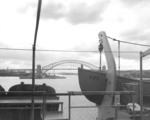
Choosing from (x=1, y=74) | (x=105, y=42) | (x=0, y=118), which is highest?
(x=105, y=42)

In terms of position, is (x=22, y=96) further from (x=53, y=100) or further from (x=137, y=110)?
(x=137, y=110)

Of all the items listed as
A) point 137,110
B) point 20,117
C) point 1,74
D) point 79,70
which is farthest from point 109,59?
point 20,117

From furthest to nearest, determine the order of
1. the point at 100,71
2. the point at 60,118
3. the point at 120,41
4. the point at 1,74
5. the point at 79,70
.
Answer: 1. the point at 100,71
2. the point at 79,70
3. the point at 120,41
4. the point at 1,74
5. the point at 60,118

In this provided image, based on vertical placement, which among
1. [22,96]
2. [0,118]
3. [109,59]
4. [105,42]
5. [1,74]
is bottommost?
[0,118]

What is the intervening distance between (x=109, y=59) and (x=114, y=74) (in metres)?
0.74

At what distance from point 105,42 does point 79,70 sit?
2.01 metres

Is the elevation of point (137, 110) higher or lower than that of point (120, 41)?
lower

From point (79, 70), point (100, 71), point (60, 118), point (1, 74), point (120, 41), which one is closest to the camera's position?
point (60, 118)

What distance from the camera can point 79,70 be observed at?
9906 millimetres

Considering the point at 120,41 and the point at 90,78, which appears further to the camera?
the point at 90,78

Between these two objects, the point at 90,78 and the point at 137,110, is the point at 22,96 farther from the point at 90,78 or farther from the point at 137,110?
the point at 90,78

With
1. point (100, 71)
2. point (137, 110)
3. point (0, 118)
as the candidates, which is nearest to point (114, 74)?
point (100, 71)

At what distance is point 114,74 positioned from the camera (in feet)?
33.5

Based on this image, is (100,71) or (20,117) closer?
(20,117)
